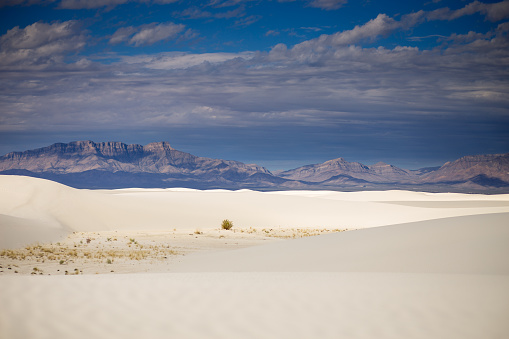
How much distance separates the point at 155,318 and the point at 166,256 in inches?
497

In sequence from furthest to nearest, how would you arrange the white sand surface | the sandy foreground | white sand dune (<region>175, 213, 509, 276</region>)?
white sand dune (<region>175, 213, 509, 276</region>), the sandy foreground, the white sand surface

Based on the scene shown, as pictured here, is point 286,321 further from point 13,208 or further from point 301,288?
point 13,208

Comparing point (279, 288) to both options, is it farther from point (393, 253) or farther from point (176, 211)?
point (176, 211)

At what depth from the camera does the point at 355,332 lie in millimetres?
8031

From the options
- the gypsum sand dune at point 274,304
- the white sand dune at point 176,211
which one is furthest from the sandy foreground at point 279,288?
the white sand dune at point 176,211

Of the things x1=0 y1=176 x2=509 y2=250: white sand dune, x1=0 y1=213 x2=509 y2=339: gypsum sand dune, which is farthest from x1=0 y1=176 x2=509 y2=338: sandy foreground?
x1=0 y1=176 x2=509 y2=250: white sand dune

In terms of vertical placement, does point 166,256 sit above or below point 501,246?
below

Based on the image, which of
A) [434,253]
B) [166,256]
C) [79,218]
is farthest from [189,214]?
[434,253]

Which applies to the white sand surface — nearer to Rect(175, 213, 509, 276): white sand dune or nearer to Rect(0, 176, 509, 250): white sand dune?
Rect(175, 213, 509, 276): white sand dune

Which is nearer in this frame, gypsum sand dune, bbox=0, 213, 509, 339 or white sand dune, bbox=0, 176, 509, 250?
gypsum sand dune, bbox=0, 213, 509, 339

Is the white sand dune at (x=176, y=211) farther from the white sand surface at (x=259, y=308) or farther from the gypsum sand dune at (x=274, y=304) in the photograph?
the white sand surface at (x=259, y=308)

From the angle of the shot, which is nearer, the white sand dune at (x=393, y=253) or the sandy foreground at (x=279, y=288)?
the sandy foreground at (x=279, y=288)

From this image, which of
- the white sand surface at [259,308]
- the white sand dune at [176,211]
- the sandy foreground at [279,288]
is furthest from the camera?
the white sand dune at [176,211]

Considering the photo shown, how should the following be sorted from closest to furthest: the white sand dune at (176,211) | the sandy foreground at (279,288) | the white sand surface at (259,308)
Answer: the white sand surface at (259,308)
the sandy foreground at (279,288)
the white sand dune at (176,211)
